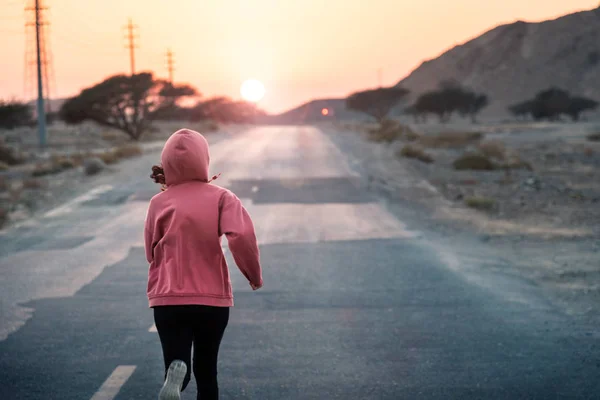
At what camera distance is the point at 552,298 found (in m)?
8.26

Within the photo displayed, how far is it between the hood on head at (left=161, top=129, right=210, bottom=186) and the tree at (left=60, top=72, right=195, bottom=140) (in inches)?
2204

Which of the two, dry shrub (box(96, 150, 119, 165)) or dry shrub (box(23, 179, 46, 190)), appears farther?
dry shrub (box(96, 150, 119, 165))

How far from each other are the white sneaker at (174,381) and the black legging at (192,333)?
0.09m

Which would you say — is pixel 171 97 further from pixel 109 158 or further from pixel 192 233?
pixel 192 233

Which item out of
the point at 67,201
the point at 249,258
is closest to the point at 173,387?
the point at 249,258

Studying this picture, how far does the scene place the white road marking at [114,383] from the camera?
5055 mm

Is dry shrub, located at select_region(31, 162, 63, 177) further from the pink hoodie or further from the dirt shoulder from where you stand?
the pink hoodie

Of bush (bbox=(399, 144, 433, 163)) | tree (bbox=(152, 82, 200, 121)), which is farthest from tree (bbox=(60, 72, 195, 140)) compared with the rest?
bush (bbox=(399, 144, 433, 163))

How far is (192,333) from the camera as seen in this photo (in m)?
3.83

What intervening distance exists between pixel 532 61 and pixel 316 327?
154396 millimetres

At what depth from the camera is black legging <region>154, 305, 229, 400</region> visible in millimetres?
3709

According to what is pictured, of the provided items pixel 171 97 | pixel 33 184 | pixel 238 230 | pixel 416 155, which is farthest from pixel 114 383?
pixel 171 97

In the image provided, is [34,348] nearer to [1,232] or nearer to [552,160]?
[1,232]

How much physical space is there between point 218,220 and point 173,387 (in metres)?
0.87
